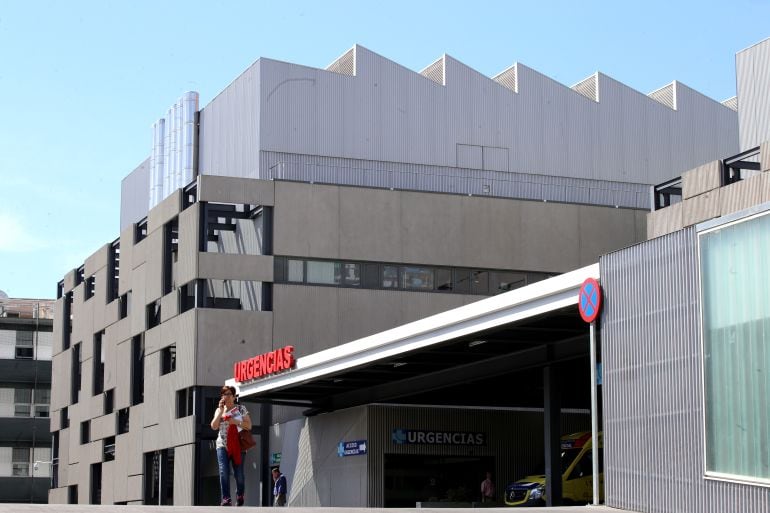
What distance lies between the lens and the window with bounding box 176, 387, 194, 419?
165 feet

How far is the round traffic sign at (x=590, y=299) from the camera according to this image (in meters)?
23.3

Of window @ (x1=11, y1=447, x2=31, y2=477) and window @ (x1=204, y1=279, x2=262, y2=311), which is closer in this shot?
window @ (x1=204, y1=279, x2=262, y2=311)

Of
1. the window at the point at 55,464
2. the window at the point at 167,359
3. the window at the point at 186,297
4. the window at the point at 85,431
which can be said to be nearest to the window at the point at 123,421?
the window at the point at 167,359

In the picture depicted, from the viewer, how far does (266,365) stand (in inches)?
1592

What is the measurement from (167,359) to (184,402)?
8.92 feet

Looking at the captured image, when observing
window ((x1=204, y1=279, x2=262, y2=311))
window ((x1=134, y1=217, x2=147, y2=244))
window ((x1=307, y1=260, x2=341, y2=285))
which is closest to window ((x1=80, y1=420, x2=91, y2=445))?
window ((x1=134, y1=217, x2=147, y2=244))

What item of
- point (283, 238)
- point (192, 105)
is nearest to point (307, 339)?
point (283, 238)

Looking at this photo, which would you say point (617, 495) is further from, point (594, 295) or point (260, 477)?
point (260, 477)

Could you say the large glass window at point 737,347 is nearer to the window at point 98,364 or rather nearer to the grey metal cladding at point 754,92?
the grey metal cladding at point 754,92

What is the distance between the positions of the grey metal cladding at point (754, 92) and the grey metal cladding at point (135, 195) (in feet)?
101

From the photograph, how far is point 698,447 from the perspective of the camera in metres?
20.5

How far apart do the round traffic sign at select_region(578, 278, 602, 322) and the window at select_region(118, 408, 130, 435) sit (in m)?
38.2

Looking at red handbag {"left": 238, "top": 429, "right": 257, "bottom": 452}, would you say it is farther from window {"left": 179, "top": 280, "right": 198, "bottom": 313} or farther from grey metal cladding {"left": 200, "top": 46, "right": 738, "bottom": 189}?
grey metal cladding {"left": 200, "top": 46, "right": 738, "bottom": 189}

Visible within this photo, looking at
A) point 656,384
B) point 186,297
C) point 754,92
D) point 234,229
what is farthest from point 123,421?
point 656,384
